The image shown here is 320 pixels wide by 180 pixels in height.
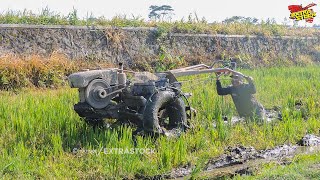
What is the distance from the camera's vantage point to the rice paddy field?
4227 millimetres

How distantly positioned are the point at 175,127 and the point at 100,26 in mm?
6545

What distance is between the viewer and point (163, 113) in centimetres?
554

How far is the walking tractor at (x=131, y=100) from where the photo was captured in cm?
512

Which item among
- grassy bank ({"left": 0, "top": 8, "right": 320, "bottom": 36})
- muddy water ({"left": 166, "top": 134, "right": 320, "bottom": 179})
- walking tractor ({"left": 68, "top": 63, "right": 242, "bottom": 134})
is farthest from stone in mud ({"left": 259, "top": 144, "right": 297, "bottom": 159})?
grassy bank ({"left": 0, "top": 8, "right": 320, "bottom": 36})

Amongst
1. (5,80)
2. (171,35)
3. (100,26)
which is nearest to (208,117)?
(5,80)

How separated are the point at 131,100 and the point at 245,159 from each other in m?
1.45

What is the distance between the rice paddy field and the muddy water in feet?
0.33

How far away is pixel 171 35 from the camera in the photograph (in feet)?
41.7

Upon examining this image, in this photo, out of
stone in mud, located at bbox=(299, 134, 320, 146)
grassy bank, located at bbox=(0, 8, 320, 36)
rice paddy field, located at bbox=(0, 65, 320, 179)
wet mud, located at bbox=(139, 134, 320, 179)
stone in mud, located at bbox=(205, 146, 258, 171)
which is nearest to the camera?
rice paddy field, located at bbox=(0, 65, 320, 179)

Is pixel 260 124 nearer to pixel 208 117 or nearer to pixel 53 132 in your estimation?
pixel 208 117

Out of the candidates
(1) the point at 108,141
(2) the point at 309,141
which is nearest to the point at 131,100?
(1) the point at 108,141

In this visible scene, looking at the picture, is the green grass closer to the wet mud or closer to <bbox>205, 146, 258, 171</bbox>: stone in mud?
the wet mud

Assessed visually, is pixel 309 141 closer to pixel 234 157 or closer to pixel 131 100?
pixel 234 157

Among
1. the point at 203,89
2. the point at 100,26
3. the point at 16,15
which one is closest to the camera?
the point at 203,89
